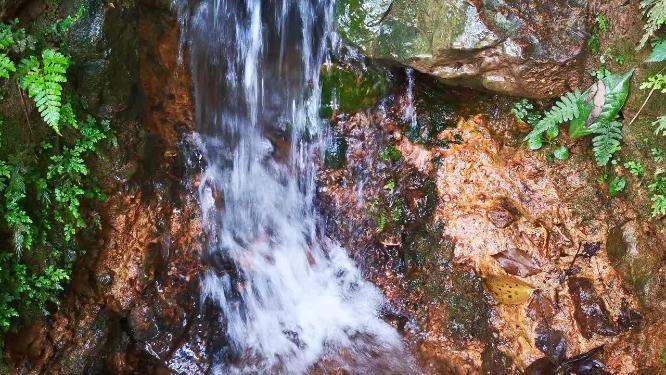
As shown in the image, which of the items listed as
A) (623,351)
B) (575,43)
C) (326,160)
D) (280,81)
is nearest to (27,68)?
(280,81)

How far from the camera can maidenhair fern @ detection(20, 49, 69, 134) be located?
3.59 m

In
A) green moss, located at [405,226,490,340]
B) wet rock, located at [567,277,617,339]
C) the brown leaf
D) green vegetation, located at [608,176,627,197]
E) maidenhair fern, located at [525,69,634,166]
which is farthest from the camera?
green moss, located at [405,226,490,340]

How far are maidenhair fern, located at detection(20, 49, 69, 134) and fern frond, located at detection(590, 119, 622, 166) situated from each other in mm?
4099

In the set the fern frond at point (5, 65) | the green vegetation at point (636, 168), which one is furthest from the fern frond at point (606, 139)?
the fern frond at point (5, 65)

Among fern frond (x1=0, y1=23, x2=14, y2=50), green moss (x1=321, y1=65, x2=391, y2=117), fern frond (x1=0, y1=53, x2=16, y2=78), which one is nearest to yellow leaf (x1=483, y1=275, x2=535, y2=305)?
green moss (x1=321, y1=65, x2=391, y2=117)

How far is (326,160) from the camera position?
A: 5332mm

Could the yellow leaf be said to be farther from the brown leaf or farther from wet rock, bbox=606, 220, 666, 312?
wet rock, bbox=606, 220, 666, 312

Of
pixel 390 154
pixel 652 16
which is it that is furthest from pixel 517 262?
pixel 652 16

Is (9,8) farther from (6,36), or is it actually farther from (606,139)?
(606,139)

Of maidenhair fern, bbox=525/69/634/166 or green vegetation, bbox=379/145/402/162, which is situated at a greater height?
green vegetation, bbox=379/145/402/162

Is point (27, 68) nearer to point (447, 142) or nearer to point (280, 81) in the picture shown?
point (280, 81)

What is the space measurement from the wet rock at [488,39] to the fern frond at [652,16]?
1.31ft

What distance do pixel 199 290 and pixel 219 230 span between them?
2.10 feet

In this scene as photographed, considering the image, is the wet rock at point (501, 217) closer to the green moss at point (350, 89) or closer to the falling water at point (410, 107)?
the falling water at point (410, 107)
